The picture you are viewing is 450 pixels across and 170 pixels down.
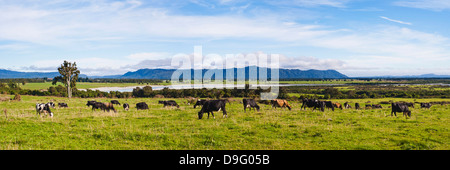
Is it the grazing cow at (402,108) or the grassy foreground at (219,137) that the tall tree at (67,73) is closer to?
the grassy foreground at (219,137)

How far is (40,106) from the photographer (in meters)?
23.0

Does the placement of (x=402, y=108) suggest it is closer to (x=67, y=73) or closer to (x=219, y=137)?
(x=219, y=137)

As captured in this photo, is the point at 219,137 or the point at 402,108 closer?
the point at 219,137

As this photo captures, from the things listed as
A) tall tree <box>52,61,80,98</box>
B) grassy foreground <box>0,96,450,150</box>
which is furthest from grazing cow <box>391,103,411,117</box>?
tall tree <box>52,61,80,98</box>

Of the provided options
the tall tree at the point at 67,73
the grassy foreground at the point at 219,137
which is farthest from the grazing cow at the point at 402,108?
the tall tree at the point at 67,73

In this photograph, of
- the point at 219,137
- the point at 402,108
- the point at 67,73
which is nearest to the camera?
the point at 219,137

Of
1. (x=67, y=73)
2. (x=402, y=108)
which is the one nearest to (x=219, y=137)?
(x=402, y=108)

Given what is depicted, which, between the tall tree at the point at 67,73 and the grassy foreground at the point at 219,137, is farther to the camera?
the tall tree at the point at 67,73

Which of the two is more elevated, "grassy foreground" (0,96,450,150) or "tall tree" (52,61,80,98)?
"tall tree" (52,61,80,98)

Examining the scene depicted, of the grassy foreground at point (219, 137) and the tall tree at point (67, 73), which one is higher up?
the tall tree at point (67, 73)

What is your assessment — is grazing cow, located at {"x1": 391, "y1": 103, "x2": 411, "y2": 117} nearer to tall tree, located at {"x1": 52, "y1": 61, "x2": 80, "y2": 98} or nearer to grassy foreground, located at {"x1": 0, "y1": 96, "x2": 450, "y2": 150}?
grassy foreground, located at {"x1": 0, "y1": 96, "x2": 450, "y2": 150}

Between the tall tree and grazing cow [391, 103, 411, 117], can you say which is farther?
the tall tree
